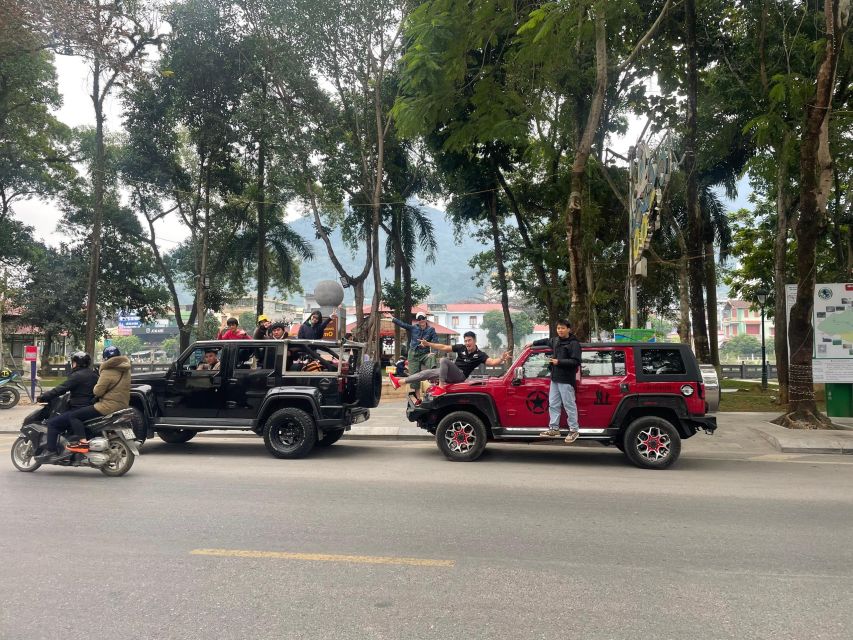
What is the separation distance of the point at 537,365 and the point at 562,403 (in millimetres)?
Answer: 693

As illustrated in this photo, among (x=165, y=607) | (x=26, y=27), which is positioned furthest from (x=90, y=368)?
(x=26, y=27)

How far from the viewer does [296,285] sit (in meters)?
43.8

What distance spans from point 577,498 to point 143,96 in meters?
30.8

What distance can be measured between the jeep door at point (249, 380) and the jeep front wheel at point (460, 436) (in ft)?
9.02

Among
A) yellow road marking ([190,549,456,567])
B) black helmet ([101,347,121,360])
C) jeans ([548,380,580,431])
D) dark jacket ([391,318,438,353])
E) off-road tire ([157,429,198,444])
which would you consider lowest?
yellow road marking ([190,549,456,567])

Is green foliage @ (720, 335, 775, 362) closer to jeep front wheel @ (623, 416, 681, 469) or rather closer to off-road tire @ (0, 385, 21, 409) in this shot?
off-road tire @ (0, 385, 21, 409)

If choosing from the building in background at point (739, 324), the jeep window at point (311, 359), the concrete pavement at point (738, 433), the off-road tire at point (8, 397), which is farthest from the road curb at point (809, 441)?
the building in background at point (739, 324)

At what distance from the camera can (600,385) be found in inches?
381

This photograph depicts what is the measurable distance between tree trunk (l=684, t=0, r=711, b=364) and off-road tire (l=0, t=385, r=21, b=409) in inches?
783

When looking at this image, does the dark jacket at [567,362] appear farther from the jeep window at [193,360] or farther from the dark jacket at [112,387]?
the dark jacket at [112,387]

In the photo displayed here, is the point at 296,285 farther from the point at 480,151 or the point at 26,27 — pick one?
the point at 26,27

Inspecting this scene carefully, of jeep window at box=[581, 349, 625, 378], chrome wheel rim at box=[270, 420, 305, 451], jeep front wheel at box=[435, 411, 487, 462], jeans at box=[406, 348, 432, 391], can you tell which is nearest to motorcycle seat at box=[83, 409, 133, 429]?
chrome wheel rim at box=[270, 420, 305, 451]

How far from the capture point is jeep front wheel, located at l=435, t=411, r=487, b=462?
9.92m

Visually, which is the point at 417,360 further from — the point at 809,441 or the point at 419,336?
the point at 809,441
